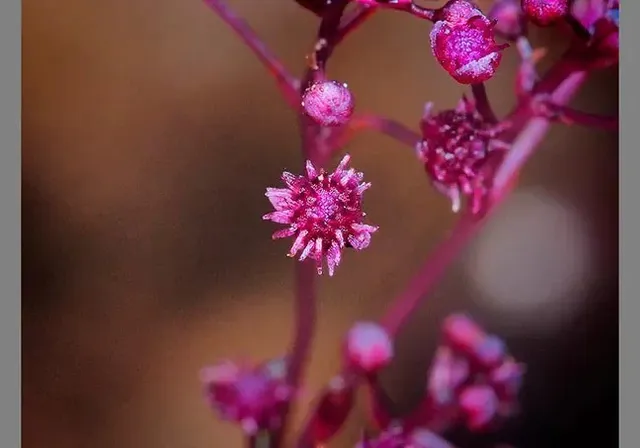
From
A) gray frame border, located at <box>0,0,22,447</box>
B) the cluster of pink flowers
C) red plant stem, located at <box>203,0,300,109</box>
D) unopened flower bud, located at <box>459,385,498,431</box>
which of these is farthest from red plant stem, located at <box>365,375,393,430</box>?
gray frame border, located at <box>0,0,22,447</box>

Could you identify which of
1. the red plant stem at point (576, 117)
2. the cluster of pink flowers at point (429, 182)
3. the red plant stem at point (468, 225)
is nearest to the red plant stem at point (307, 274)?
the cluster of pink flowers at point (429, 182)

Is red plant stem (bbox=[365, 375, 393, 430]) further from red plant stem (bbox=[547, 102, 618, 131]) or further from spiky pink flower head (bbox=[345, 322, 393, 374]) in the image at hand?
red plant stem (bbox=[547, 102, 618, 131])

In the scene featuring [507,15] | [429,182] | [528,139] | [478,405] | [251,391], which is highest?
[507,15]

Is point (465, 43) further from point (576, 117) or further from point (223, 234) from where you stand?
point (223, 234)

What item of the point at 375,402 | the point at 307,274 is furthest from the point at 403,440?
the point at 307,274

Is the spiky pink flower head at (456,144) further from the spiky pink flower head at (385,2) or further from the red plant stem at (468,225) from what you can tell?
the spiky pink flower head at (385,2)
